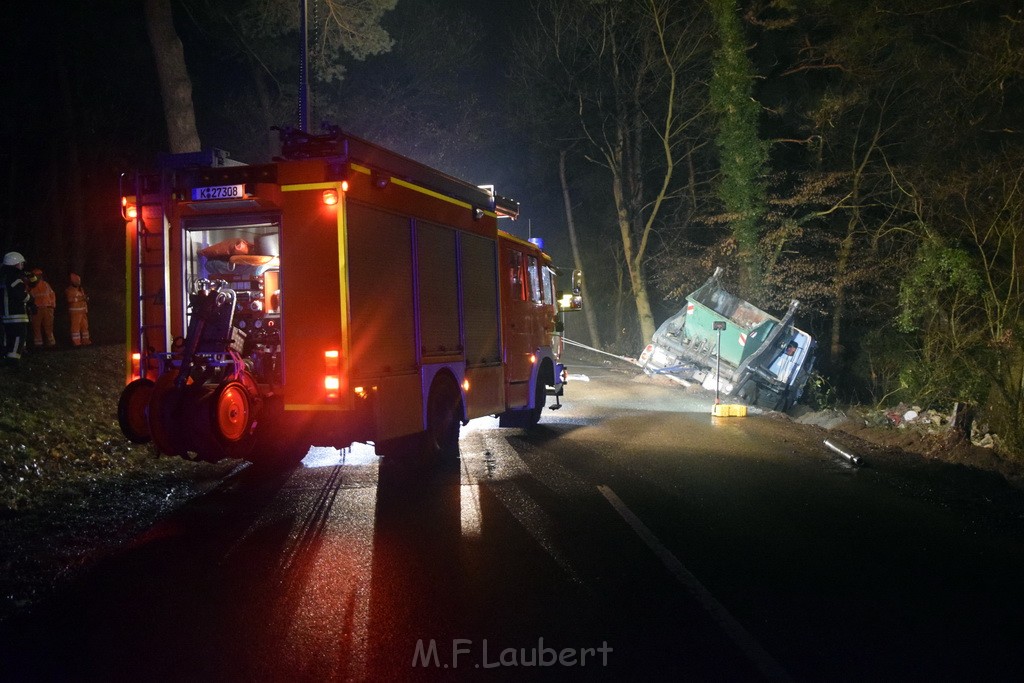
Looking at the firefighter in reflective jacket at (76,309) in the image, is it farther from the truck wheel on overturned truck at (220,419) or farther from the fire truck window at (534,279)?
the truck wheel on overturned truck at (220,419)

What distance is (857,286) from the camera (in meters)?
26.3

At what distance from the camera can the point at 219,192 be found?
337 inches

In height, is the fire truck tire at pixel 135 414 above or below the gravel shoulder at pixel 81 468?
above

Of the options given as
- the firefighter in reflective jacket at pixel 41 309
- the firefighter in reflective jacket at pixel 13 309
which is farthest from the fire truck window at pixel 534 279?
the firefighter in reflective jacket at pixel 41 309

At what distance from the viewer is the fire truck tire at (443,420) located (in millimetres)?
10062

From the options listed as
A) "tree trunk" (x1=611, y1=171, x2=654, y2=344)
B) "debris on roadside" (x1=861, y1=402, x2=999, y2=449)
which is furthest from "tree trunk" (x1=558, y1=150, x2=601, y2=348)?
"debris on roadside" (x1=861, y1=402, x2=999, y2=449)

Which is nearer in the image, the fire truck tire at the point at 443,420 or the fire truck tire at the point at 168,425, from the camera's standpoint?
the fire truck tire at the point at 168,425

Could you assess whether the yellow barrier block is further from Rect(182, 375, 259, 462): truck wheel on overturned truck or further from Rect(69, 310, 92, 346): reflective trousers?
Rect(69, 310, 92, 346): reflective trousers

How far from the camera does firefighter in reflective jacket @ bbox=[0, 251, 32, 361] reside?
13500 millimetres

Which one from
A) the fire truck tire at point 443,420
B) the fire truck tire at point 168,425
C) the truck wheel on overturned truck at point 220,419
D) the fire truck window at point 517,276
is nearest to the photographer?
the truck wheel on overturned truck at point 220,419

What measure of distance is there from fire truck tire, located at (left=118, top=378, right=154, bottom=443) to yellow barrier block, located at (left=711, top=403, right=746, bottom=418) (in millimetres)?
11458

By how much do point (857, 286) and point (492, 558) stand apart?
2245cm

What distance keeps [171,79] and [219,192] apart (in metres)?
9.43

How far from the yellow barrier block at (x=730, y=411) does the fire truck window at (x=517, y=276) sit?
5.82 metres
